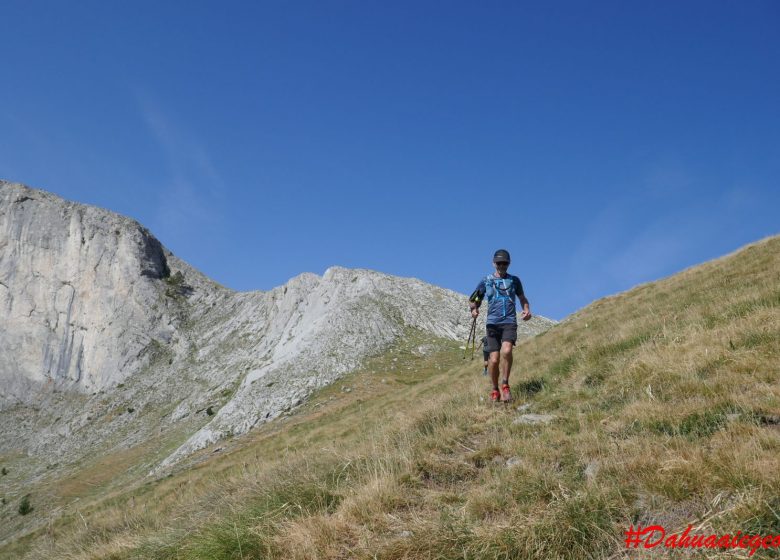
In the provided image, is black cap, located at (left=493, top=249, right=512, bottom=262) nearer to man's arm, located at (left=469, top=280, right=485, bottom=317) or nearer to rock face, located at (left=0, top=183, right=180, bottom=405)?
man's arm, located at (left=469, top=280, right=485, bottom=317)

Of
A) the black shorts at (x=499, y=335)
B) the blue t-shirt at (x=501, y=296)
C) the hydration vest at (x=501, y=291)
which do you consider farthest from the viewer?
the hydration vest at (x=501, y=291)

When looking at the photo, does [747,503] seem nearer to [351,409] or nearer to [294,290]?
[351,409]

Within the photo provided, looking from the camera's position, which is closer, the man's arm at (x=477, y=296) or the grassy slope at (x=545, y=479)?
the grassy slope at (x=545, y=479)

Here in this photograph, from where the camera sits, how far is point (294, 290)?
68.3m

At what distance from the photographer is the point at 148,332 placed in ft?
269

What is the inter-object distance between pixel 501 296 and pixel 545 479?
6.24 m

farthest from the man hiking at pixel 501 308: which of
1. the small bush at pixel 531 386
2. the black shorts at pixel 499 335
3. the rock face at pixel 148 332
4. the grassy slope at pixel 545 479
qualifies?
the rock face at pixel 148 332

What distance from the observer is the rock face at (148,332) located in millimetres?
48031

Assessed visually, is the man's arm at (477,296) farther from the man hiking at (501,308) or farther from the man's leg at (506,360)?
the man's leg at (506,360)

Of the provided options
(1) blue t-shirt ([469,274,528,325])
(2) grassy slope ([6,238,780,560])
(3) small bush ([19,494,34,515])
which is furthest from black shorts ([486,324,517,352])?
(3) small bush ([19,494,34,515])

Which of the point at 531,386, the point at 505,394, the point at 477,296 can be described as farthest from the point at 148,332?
the point at 505,394

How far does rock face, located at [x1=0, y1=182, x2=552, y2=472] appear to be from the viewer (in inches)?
1891

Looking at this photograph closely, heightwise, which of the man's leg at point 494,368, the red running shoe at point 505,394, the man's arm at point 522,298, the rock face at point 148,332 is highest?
the rock face at point 148,332

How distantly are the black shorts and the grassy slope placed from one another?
1.30 m
